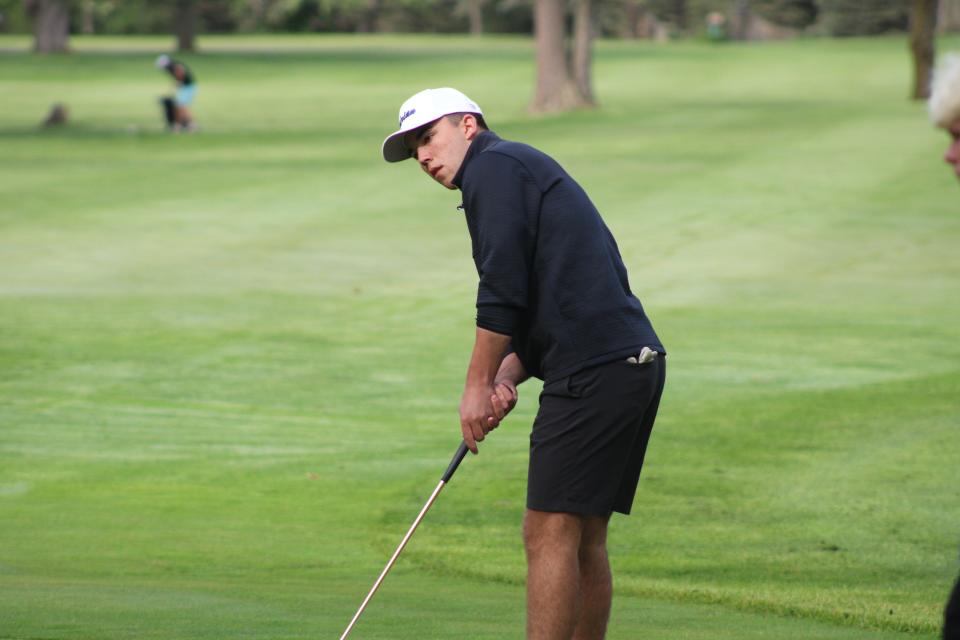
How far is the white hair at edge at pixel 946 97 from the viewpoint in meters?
3.58

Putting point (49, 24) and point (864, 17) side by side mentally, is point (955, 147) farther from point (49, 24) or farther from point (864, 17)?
point (864, 17)

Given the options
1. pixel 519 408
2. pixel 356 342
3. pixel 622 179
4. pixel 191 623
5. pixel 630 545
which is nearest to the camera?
pixel 191 623

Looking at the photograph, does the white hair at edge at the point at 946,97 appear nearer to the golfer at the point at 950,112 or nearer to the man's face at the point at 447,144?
the golfer at the point at 950,112

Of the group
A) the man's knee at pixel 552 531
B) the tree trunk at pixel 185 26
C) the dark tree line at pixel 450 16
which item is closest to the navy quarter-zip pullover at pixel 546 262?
the man's knee at pixel 552 531

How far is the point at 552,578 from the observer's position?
5.00 meters

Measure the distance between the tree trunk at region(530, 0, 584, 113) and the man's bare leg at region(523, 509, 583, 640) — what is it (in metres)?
37.8

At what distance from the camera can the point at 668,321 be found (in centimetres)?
1498

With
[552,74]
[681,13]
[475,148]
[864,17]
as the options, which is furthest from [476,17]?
[475,148]

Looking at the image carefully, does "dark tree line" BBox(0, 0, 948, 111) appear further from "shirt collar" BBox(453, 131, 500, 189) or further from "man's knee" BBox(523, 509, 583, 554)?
"man's knee" BBox(523, 509, 583, 554)

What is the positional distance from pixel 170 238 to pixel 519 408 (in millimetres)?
9501

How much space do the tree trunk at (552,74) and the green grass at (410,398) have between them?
12.0 meters

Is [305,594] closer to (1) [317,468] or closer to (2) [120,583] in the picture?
(2) [120,583]

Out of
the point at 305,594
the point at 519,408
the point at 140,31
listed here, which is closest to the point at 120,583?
the point at 305,594

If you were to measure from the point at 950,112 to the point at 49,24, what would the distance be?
2623 inches
